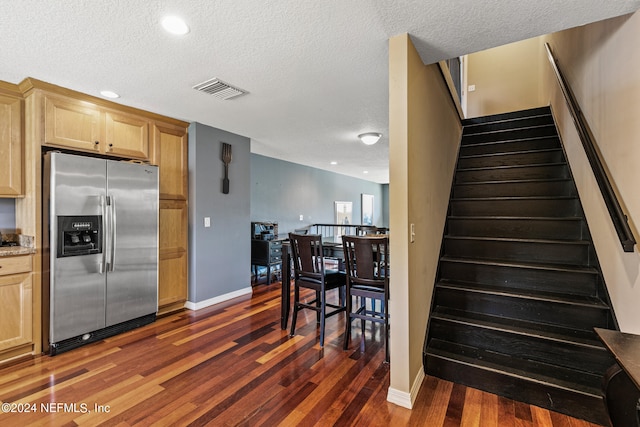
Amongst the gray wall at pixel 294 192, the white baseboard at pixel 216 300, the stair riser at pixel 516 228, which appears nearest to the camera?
the stair riser at pixel 516 228

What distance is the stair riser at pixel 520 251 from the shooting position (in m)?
2.49

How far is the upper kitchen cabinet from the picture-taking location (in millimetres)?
2576

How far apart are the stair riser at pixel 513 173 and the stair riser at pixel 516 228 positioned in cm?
66

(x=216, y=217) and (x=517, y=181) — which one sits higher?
(x=517, y=181)

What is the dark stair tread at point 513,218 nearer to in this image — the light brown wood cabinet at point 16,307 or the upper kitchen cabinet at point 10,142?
the light brown wood cabinet at point 16,307

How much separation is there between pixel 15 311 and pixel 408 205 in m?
3.23

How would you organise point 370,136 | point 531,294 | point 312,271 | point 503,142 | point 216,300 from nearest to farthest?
point 531,294, point 312,271, point 503,142, point 216,300, point 370,136

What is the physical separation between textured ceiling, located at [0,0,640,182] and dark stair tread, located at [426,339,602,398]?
7.09ft

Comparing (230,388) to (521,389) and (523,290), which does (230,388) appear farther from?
(523,290)

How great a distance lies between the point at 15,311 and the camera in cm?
248

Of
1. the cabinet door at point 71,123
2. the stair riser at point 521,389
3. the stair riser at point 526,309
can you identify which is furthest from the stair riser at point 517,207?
the cabinet door at point 71,123

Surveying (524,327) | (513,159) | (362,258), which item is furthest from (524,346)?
(513,159)

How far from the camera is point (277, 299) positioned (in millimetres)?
4250

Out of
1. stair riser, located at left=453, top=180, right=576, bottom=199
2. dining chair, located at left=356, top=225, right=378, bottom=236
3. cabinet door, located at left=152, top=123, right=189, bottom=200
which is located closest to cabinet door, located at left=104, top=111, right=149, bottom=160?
cabinet door, located at left=152, top=123, right=189, bottom=200
